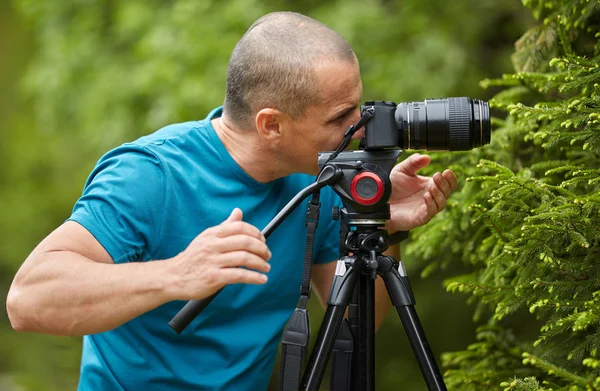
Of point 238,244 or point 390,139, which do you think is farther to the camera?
point 390,139

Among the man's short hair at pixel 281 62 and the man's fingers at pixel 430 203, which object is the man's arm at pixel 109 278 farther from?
the man's fingers at pixel 430 203

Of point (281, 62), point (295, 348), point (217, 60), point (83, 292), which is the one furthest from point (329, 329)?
point (217, 60)

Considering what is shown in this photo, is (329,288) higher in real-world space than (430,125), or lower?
lower

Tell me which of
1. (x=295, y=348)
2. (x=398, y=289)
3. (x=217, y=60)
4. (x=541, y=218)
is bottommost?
(x=295, y=348)

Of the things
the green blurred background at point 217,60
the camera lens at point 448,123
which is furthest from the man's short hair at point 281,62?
the green blurred background at point 217,60

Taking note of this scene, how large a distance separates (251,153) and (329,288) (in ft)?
2.17

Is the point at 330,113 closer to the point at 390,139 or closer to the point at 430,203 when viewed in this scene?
the point at 390,139

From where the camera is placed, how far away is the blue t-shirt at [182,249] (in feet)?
7.77

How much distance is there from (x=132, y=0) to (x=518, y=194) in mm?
3996

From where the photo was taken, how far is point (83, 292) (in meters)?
1.97

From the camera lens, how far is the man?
2225 mm

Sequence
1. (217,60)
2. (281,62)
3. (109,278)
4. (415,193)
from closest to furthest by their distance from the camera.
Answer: (109,278) → (281,62) → (415,193) → (217,60)

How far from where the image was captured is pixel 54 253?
2041mm

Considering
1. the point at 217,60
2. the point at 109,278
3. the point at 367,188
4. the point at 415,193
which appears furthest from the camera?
the point at 217,60
